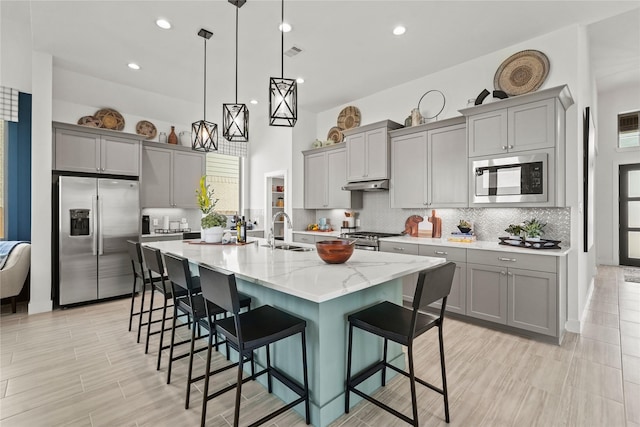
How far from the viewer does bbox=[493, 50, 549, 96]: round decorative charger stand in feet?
11.2

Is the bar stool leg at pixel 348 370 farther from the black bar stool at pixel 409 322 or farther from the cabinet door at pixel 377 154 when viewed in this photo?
the cabinet door at pixel 377 154

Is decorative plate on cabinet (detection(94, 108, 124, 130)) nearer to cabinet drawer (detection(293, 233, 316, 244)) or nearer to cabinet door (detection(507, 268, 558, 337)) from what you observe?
cabinet drawer (detection(293, 233, 316, 244))

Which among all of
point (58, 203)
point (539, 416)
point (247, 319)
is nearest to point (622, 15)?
point (539, 416)

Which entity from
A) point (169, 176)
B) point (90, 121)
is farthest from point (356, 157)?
point (90, 121)

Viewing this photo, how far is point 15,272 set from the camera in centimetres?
388

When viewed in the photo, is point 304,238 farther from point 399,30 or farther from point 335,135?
point 399,30

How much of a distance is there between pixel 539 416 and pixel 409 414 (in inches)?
31.4

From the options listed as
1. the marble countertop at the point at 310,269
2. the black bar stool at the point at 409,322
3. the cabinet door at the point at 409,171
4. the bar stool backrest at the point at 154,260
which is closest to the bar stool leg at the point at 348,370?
the black bar stool at the point at 409,322

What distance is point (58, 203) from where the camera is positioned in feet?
→ 13.2

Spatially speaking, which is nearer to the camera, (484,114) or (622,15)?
(622,15)

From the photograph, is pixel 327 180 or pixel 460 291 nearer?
pixel 460 291

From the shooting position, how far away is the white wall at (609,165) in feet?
20.3

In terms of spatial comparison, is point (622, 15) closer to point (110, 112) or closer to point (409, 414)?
point (409, 414)

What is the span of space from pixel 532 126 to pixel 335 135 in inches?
126
